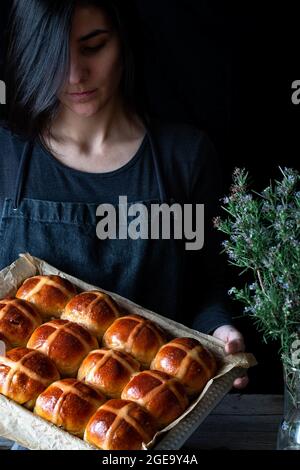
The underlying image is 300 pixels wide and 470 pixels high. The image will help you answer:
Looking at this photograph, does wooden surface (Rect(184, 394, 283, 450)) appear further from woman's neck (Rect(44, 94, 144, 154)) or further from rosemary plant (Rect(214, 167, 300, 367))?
woman's neck (Rect(44, 94, 144, 154))

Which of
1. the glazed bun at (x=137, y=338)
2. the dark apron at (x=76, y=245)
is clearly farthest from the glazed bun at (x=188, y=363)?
the dark apron at (x=76, y=245)

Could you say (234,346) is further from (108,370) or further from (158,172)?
(158,172)

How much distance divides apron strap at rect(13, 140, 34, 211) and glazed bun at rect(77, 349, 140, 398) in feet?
1.55

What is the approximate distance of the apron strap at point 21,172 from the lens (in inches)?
62.6

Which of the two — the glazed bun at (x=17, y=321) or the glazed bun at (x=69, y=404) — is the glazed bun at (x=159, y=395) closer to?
the glazed bun at (x=69, y=404)

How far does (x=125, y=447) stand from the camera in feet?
3.50

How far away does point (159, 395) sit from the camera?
114cm

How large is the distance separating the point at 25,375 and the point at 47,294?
9.5 inches

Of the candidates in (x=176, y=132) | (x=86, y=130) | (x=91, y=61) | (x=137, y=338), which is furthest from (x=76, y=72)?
(x=137, y=338)

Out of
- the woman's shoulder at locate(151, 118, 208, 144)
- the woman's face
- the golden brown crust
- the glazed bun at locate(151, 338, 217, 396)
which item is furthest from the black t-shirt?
the golden brown crust

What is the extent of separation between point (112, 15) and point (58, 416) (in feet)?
2.79

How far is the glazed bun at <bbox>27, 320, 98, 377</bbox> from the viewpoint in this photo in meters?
1.24

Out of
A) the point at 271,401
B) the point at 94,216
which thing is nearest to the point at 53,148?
the point at 94,216

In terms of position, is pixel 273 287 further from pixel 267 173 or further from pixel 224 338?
pixel 267 173
